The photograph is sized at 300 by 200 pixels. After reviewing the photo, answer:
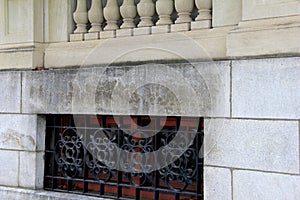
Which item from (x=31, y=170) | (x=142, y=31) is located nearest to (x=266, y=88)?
(x=142, y=31)

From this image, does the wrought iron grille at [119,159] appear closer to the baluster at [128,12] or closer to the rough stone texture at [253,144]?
the rough stone texture at [253,144]

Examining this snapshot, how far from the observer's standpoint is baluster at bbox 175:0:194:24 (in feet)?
16.0

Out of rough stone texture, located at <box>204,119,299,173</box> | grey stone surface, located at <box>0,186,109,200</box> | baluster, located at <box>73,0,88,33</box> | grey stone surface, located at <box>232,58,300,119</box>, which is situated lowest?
grey stone surface, located at <box>0,186,109,200</box>

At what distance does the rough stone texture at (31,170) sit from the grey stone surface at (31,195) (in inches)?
3.6

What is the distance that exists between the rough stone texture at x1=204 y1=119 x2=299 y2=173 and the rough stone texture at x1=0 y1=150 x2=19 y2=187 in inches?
107

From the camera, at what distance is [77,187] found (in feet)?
18.6

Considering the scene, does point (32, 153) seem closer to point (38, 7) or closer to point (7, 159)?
point (7, 159)

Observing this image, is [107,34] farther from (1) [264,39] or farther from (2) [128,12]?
(1) [264,39]

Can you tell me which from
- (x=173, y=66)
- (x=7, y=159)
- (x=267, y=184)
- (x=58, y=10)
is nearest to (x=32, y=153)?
(x=7, y=159)

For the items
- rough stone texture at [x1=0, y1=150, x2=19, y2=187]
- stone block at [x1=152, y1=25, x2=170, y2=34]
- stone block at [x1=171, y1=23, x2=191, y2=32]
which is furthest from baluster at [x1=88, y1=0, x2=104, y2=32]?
rough stone texture at [x1=0, y1=150, x2=19, y2=187]

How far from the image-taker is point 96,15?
5535mm

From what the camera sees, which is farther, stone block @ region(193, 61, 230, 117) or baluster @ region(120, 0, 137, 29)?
baluster @ region(120, 0, 137, 29)

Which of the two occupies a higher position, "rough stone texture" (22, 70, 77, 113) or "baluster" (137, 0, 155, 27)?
"baluster" (137, 0, 155, 27)

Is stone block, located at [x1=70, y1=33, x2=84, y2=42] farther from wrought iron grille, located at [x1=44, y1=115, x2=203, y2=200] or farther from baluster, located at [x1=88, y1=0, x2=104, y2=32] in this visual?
wrought iron grille, located at [x1=44, y1=115, x2=203, y2=200]
